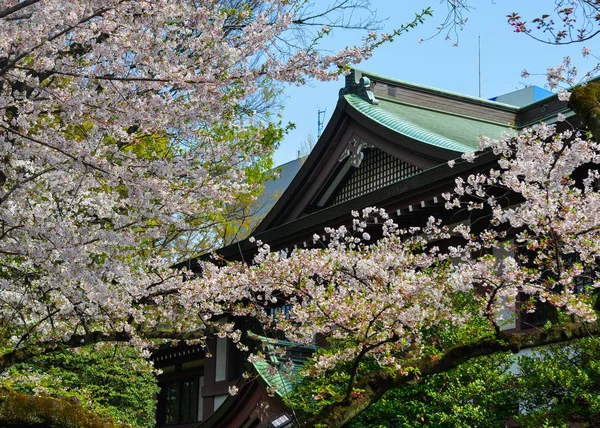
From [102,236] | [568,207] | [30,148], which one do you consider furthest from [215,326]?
[568,207]

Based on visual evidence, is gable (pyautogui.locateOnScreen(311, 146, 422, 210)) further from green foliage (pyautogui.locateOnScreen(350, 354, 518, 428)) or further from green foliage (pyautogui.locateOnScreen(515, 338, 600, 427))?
green foliage (pyautogui.locateOnScreen(515, 338, 600, 427))

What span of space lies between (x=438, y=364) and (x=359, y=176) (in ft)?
32.5

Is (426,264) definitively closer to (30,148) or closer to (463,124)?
(30,148)

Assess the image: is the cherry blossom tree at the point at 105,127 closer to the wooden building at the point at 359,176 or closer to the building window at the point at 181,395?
the wooden building at the point at 359,176

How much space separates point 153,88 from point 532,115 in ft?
37.5

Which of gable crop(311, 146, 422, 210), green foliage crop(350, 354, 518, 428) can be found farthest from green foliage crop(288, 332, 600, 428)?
gable crop(311, 146, 422, 210)

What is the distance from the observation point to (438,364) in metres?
7.31

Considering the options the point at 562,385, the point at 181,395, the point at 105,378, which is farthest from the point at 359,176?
the point at 181,395

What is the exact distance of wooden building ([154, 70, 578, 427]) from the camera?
44.7 ft

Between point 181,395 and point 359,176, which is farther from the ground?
point 359,176

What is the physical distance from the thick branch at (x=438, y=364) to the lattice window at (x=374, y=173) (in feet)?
26.8

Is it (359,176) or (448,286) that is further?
(359,176)

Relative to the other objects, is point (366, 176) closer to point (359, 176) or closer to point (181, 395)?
point (359, 176)

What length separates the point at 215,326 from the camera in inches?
468
